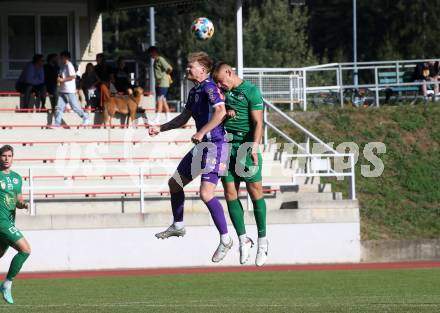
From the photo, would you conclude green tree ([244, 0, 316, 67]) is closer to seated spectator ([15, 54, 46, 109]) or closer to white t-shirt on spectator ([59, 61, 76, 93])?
seated spectator ([15, 54, 46, 109])

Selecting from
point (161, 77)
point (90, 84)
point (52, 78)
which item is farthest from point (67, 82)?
point (161, 77)

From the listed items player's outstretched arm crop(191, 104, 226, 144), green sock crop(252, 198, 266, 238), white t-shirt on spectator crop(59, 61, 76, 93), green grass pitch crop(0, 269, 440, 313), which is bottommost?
green grass pitch crop(0, 269, 440, 313)

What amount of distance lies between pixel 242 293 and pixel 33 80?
10.7m

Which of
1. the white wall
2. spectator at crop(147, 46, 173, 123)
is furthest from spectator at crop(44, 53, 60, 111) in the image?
the white wall

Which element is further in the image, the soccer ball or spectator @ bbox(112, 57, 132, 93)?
spectator @ bbox(112, 57, 132, 93)

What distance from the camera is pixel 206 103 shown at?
1322 centimetres

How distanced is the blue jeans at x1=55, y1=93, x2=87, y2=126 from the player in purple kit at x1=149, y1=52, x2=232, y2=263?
12901mm

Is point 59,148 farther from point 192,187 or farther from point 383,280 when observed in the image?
point 383,280

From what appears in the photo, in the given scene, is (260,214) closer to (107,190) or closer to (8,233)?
(8,233)

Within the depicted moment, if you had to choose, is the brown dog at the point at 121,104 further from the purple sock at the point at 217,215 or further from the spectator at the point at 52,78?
the purple sock at the point at 217,215

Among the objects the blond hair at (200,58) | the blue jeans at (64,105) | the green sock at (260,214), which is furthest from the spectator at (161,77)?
the blond hair at (200,58)

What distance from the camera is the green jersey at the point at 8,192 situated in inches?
626

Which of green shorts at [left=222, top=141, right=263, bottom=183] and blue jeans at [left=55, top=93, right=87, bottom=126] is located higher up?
blue jeans at [left=55, top=93, right=87, bottom=126]

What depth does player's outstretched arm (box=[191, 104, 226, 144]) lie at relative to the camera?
1277 cm
